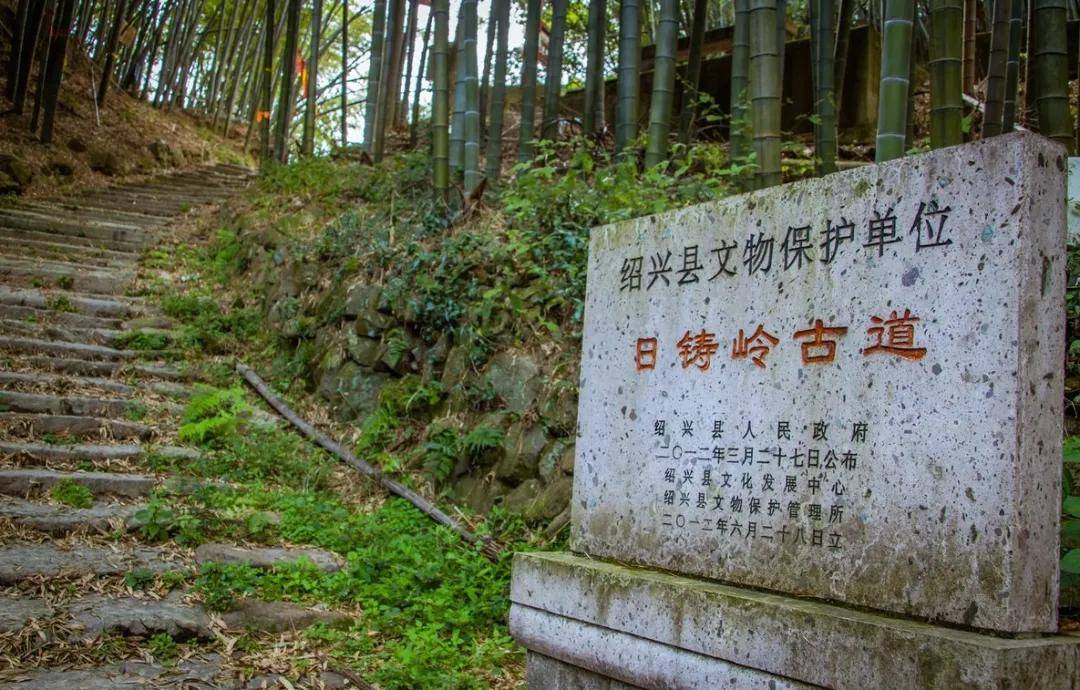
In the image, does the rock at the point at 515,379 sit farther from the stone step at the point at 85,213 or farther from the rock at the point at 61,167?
Answer: the rock at the point at 61,167

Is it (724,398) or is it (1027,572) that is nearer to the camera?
(1027,572)

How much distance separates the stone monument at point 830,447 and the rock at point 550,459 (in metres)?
1.50

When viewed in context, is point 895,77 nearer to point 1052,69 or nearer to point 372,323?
point 1052,69

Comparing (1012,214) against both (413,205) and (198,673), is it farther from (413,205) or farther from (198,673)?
(413,205)

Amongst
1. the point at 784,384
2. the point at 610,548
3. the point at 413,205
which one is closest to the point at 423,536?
the point at 610,548

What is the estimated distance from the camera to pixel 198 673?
3.10m

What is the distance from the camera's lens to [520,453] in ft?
15.3

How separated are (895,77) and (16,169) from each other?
1051cm

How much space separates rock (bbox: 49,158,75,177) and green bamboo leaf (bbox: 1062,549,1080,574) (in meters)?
12.1

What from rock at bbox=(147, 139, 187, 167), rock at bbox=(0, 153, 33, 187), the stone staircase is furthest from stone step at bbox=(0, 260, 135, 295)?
rock at bbox=(147, 139, 187, 167)

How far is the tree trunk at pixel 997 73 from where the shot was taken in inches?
200

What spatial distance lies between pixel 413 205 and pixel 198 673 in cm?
471

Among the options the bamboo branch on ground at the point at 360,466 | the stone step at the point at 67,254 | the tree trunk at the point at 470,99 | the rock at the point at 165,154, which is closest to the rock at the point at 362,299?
the bamboo branch on ground at the point at 360,466

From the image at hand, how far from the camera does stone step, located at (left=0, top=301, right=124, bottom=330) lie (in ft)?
21.2
